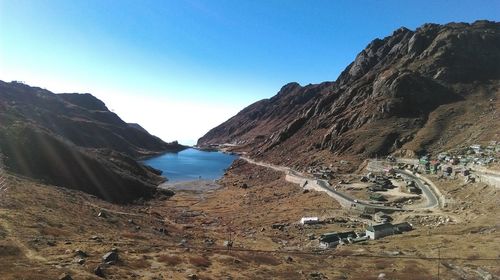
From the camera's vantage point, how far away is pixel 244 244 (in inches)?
2164

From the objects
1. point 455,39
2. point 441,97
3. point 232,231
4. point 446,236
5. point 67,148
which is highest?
point 455,39

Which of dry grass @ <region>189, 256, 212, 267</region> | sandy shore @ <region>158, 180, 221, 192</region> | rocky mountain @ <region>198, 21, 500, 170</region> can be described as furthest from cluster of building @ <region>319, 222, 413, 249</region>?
sandy shore @ <region>158, 180, 221, 192</region>

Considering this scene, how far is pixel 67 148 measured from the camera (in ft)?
318

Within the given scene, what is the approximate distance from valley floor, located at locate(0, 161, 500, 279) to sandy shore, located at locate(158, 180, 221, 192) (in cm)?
6692

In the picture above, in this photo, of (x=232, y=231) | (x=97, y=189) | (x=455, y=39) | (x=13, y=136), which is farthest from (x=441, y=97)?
(x=13, y=136)

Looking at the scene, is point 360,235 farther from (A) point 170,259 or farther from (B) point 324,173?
(B) point 324,173

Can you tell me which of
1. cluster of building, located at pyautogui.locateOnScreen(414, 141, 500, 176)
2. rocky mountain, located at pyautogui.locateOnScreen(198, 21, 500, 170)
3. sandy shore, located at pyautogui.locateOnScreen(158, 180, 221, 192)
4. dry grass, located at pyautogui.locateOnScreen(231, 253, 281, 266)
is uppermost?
rocky mountain, located at pyautogui.locateOnScreen(198, 21, 500, 170)

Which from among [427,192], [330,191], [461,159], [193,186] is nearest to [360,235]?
[427,192]

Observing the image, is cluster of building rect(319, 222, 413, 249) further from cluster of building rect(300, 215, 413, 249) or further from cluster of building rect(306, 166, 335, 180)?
cluster of building rect(306, 166, 335, 180)

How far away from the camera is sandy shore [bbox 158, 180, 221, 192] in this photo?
146 m

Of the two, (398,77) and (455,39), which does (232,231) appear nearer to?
(398,77)

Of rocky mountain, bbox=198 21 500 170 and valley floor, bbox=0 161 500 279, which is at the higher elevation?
rocky mountain, bbox=198 21 500 170

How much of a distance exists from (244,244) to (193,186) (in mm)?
102250

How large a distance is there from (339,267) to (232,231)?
32968 mm
